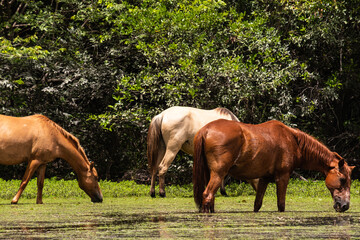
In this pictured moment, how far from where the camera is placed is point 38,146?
45.8ft

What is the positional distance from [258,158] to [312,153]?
1.14m

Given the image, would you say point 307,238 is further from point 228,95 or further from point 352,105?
point 352,105

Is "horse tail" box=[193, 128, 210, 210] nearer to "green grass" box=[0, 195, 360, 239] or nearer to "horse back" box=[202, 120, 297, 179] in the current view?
"horse back" box=[202, 120, 297, 179]

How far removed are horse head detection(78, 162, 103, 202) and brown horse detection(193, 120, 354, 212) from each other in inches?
162

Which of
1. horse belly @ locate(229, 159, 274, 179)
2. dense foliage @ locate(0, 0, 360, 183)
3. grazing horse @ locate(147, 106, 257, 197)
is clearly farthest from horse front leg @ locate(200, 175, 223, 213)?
dense foliage @ locate(0, 0, 360, 183)

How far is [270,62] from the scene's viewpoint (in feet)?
59.8

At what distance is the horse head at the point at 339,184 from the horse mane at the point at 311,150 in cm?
15

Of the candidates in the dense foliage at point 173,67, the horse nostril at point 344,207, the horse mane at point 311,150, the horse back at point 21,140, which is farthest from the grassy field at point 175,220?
the dense foliage at point 173,67

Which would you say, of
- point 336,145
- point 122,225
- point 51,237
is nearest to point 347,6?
point 336,145

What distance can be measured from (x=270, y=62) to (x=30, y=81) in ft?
22.9

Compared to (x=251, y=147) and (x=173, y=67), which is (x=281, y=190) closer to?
(x=251, y=147)

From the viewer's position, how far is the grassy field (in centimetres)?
732

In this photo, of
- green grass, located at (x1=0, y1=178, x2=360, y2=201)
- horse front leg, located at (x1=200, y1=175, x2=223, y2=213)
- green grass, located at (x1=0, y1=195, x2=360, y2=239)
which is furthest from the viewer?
green grass, located at (x1=0, y1=178, x2=360, y2=201)

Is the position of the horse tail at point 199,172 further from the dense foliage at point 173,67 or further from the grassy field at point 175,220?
the dense foliage at point 173,67
